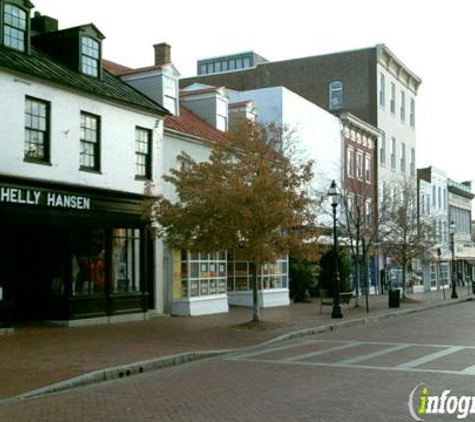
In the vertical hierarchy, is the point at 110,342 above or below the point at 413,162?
below

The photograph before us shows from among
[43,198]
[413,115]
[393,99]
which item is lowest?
[43,198]

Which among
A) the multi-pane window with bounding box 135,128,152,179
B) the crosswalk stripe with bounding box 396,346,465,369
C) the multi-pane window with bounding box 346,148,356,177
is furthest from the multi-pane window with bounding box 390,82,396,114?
the crosswalk stripe with bounding box 396,346,465,369

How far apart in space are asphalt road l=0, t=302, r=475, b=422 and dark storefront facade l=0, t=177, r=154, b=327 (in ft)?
20.8

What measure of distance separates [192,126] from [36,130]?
9.20 meters

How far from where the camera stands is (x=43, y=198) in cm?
1834

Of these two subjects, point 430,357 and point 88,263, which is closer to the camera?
point 430,357

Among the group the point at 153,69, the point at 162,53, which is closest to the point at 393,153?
the point at 162,53

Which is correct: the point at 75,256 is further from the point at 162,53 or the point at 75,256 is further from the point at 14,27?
the point at 162,53

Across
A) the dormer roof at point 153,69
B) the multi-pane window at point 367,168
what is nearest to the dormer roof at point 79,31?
the dormer roof at point 153,69

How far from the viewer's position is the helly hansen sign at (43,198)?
17258 millimetres

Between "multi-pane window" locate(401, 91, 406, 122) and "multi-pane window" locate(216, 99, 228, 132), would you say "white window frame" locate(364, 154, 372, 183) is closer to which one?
"multi-pane window" locate(401, 91, 406, 122)

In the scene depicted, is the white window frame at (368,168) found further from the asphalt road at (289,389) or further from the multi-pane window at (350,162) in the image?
the asphalt road at (289,389)

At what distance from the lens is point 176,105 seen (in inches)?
1046

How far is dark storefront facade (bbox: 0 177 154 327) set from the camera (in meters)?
18.7
